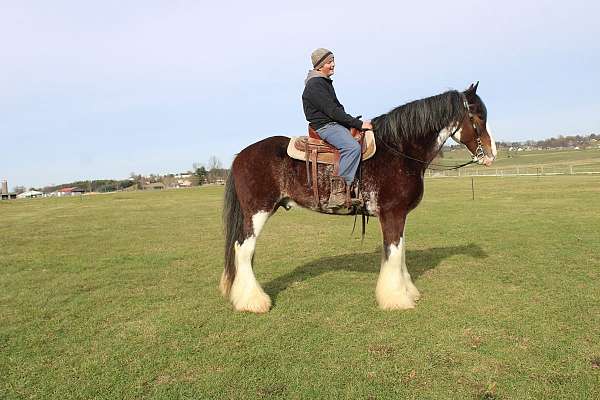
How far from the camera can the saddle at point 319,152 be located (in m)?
5.78

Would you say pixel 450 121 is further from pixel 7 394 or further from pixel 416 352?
pixel 7 394

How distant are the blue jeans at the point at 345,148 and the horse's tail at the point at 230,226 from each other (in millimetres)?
1609

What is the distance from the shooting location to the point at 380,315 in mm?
5535

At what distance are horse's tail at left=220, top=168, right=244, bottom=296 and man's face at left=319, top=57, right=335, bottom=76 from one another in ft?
6.41

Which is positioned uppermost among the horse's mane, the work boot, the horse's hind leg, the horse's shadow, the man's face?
the man's face

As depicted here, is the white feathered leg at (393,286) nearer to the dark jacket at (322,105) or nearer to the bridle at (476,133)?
the bridle at (476,133)

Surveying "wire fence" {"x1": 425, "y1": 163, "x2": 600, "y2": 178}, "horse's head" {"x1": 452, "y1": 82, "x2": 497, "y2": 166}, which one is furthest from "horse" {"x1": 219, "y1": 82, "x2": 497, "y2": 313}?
"wire fence" {"x1": 425, "y1": 163, "x2": 600, "y2": 178}

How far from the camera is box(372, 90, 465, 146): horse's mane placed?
588 cm

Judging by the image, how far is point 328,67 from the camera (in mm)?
5805

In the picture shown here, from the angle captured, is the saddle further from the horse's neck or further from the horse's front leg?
the horse's front leg

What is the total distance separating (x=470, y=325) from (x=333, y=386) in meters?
2.13

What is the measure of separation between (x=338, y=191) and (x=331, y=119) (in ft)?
3.18

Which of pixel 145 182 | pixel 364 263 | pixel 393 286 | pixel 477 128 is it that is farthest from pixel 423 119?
pixel 145 182

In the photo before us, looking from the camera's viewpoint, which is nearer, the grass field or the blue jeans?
the grass field
